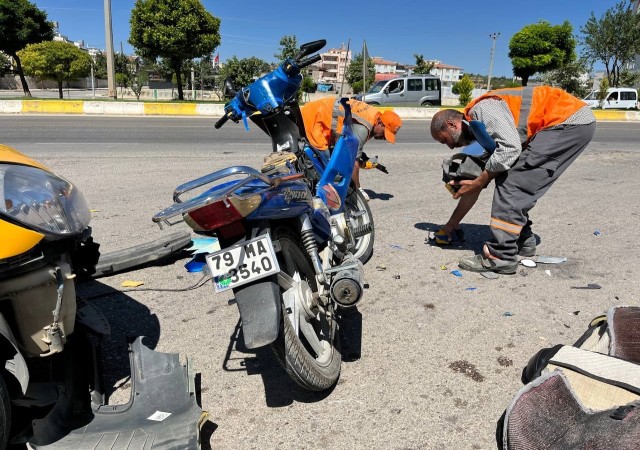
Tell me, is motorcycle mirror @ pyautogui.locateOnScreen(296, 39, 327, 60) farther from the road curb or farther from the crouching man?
the road curb

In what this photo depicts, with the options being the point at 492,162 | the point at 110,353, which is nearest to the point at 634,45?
the point at 492,162

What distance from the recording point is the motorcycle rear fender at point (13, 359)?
1865mm

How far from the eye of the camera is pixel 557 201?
690 centimetres

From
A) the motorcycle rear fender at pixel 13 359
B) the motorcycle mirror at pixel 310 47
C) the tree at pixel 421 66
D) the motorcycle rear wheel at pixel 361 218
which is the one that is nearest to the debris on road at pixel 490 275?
the motorcycle rear wheel at pixel 361 218

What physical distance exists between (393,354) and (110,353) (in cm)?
167

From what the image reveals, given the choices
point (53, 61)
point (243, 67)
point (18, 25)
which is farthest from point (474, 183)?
point (243, 67)

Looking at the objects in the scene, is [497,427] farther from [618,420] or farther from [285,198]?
[285,198]

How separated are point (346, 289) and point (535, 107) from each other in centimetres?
260

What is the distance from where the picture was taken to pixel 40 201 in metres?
1.97

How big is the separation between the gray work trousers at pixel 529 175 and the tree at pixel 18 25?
33279 millimetres

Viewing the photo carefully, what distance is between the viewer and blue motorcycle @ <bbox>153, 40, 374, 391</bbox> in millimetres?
2154

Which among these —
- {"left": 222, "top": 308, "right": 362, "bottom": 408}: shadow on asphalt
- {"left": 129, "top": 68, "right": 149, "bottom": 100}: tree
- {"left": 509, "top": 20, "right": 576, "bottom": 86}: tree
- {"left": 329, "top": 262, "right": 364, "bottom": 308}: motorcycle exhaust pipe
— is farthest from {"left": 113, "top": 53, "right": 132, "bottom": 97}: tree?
{"left": 329, "top": 262, "right": 364, "bottom": 308}: motorcycle exhaust pipe

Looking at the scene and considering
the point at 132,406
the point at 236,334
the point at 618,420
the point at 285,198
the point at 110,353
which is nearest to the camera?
the point at 618,420

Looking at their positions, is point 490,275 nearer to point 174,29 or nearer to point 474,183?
point 474,183
